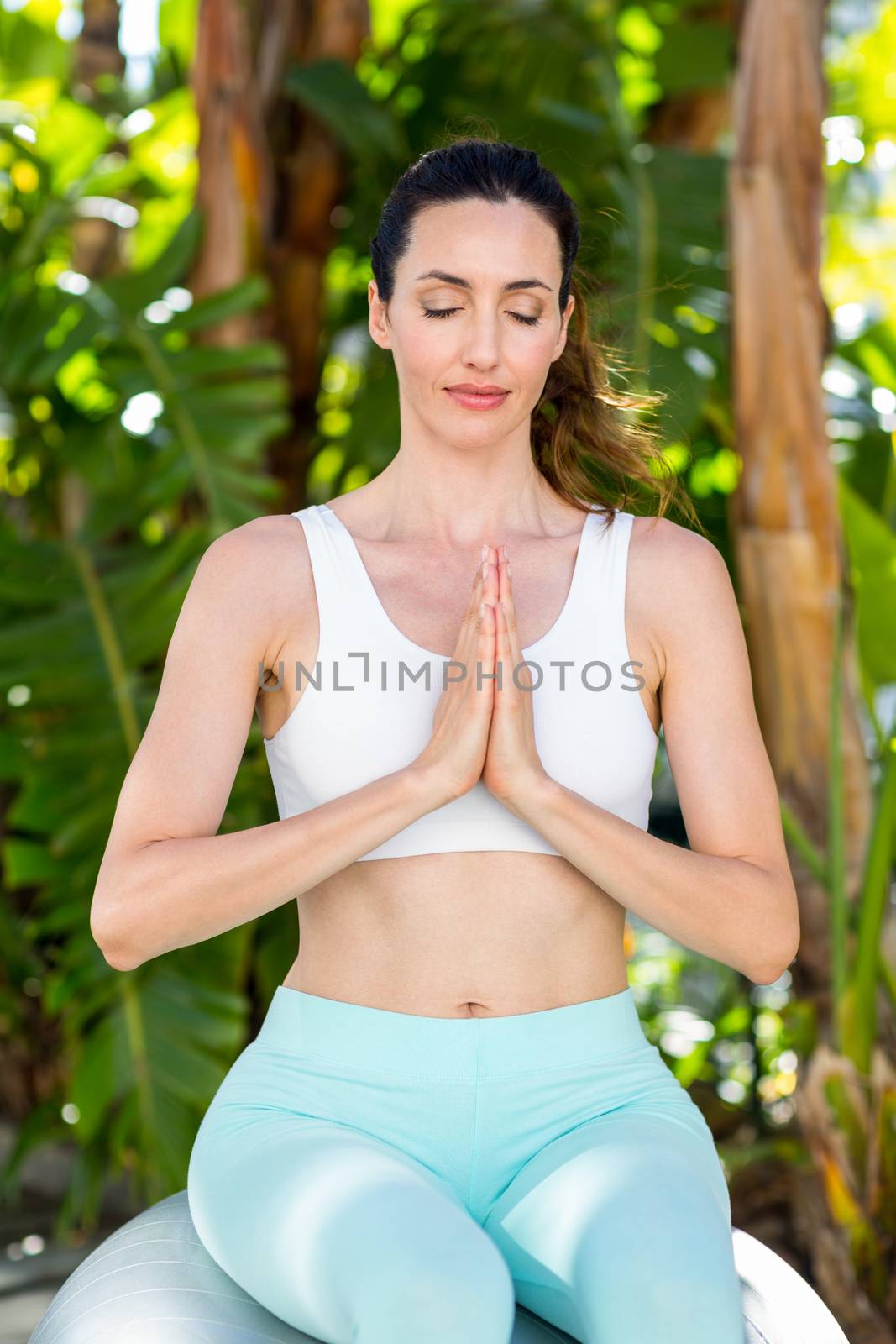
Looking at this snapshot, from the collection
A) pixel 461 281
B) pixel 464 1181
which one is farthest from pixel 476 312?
pixel 464 1181

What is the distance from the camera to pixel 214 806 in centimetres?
131

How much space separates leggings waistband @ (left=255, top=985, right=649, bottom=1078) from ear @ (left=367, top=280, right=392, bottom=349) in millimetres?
657

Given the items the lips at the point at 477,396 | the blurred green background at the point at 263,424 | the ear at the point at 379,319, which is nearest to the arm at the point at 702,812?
the lips at the point at 477,396

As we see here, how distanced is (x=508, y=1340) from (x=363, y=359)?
107 inches

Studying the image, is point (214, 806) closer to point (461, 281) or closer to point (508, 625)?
point (508, 625)

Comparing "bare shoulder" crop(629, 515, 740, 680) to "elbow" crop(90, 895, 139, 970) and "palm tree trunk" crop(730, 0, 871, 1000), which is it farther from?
"palm tree trunk" crop(730, 0, 871, 1000)

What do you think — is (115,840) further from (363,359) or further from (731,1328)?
(363,359)

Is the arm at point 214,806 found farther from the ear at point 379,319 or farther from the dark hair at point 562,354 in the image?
the dark hair at point 562,354

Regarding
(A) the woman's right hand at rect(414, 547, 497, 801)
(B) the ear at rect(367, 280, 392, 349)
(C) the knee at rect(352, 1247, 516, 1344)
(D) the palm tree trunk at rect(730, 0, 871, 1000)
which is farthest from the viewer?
(D) the palm tree trunk at rect(730, 0, 871, 1000)

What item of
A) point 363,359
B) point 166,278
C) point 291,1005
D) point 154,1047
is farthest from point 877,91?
point 291,1005

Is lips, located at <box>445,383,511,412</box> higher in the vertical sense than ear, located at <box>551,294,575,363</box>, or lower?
lower

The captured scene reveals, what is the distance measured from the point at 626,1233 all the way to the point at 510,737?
41cm

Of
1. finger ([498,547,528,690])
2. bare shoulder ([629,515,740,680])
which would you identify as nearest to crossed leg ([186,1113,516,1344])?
finger ([498,547,528,690])

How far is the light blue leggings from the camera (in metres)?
1.01
